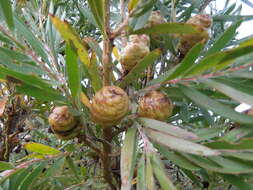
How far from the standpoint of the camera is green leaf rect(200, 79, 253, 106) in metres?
0.68

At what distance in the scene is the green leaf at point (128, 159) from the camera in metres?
0.67

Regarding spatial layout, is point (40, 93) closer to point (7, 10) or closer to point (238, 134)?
point (7, 10)

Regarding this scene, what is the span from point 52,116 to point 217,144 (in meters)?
0.38

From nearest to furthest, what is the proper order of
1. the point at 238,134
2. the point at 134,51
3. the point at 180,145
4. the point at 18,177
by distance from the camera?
the point at 180,145 → the point at 238,134 → the point at 134,51 → the point at 18,177

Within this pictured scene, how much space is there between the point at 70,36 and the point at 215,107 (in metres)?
0.34

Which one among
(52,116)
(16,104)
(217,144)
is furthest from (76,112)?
(16,104)

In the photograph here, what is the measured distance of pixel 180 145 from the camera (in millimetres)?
637

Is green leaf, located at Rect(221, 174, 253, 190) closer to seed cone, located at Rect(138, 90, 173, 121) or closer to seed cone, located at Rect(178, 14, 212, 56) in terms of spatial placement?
seed cone, located at Rect(138, 90, 173, 121)

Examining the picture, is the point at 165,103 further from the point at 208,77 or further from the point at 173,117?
the point at 173,117

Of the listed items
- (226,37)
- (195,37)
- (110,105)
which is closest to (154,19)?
(195,37)

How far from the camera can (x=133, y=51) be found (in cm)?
88

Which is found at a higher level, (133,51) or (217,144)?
(133,51)

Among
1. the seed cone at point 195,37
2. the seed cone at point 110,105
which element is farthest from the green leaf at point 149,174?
the seed cone at point 195,37

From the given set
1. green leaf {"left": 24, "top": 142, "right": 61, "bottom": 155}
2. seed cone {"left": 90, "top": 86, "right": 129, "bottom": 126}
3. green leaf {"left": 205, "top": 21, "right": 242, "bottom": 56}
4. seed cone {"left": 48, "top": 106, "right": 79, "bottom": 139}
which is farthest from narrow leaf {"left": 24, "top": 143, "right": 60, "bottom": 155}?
green leaf {"left": 205, "top": 21, "right": 242, "bottom": 56}
